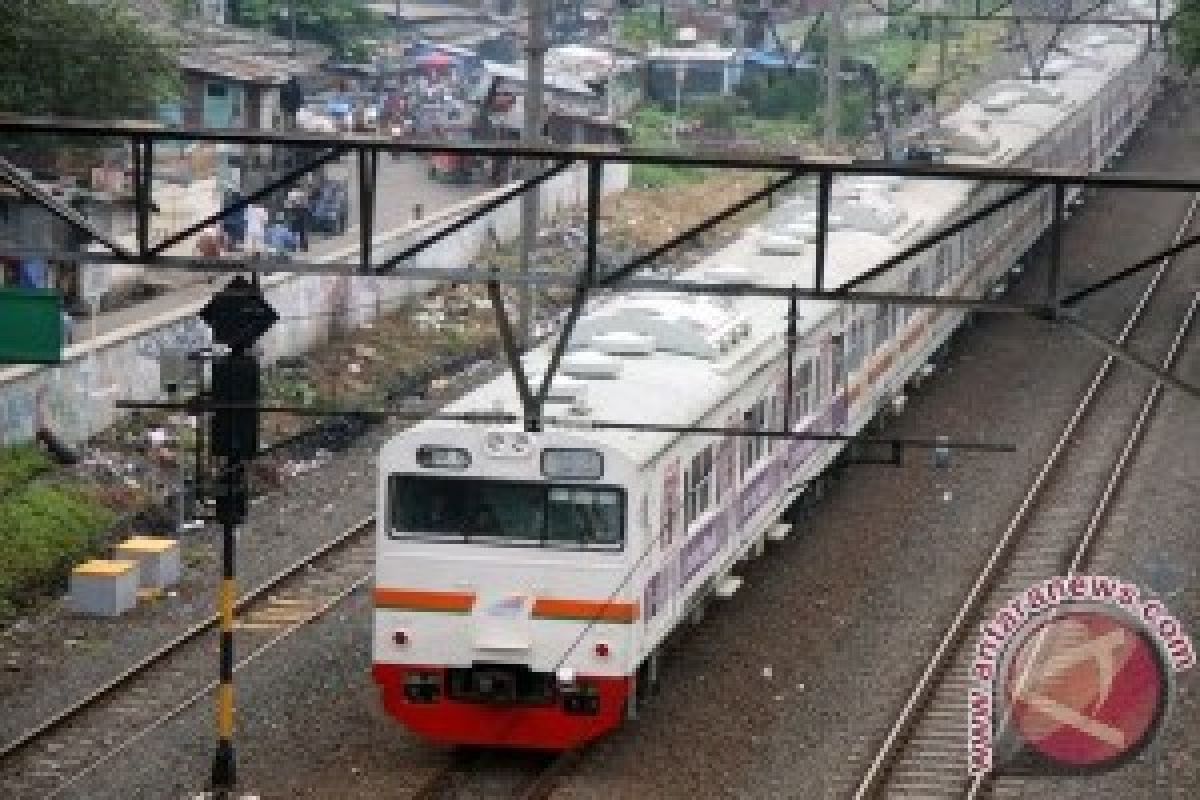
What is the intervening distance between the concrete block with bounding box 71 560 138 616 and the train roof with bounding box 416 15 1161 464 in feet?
11.1

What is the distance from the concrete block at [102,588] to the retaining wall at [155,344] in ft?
9.08

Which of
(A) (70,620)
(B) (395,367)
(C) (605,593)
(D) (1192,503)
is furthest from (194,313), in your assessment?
(C) (605,593)

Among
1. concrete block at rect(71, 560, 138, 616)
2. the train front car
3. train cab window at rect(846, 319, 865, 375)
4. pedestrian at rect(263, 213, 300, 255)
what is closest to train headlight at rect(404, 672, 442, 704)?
the train front car

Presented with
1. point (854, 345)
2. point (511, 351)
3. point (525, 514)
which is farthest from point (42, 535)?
point (511, 351)

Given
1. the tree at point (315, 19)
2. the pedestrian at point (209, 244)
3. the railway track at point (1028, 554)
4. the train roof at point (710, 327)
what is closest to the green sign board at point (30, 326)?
the train roof at point (710, 327)

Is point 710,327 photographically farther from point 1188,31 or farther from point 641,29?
point 641,29

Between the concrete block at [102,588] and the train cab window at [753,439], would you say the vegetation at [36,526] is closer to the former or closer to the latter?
the concrete block at [102,588]

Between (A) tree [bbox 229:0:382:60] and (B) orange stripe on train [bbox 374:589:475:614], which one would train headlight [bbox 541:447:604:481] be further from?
(A) tree [bbox 229:0:382:60]

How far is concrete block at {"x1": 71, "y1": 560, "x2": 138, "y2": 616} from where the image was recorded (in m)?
19.6

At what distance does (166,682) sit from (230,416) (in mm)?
3523

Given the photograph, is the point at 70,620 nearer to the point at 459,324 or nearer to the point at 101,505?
the point at 101,505

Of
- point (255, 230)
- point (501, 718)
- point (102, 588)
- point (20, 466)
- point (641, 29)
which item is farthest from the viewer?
point (641, 29)

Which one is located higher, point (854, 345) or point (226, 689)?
point (854, 345)

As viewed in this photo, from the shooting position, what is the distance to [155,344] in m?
25.0
